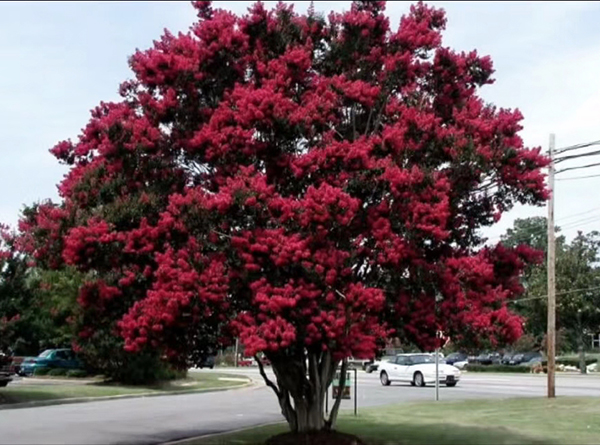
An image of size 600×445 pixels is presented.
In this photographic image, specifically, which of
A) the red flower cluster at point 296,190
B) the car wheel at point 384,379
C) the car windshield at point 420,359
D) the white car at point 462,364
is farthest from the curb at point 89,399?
the white car at point 462,364

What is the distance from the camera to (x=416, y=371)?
131 feet

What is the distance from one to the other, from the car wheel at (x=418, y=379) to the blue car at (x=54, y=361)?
1591 centimetres

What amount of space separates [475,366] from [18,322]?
53.0 metres

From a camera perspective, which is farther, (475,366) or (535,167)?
(475,366)

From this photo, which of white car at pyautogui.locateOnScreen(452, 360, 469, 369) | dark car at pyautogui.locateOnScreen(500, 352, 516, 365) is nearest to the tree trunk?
white car at pyautogui.locateOnScreen(452, 360, 469, 369)

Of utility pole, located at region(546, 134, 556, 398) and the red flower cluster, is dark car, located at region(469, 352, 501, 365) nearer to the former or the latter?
utility pole, located at region(546, 134, 556, 398)

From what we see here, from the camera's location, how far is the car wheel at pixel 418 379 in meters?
39.7

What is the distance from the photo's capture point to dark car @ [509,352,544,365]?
76.0m

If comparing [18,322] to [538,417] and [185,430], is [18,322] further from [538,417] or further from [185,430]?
[538,417]

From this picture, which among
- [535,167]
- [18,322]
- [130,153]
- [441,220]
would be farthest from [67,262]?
[18,322]

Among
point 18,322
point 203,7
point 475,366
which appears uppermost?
point 203,7

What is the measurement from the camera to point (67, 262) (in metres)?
12.4

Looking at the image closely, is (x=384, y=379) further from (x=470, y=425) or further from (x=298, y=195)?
(x=298, y=195)

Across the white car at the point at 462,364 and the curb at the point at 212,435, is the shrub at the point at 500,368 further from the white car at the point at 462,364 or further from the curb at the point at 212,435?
the curb at the point at 212,435
